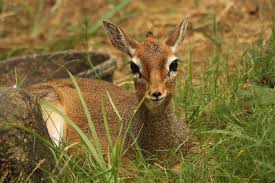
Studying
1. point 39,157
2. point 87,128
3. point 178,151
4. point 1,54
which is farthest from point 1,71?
point 39,157

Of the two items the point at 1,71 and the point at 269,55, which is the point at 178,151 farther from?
the point at 1,71

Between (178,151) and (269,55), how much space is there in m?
1.29

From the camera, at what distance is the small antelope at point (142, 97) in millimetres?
5281

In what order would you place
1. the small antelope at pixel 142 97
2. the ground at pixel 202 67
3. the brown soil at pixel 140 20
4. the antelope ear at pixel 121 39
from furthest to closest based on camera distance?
the brown soil at pixel 140 20 → the antelope ear at pixel 121 39 → the small antelope at pixel 142 97 → the ground at pixel 202 67

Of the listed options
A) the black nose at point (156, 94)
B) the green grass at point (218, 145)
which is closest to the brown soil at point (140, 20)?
the green grass at point (218, 145)

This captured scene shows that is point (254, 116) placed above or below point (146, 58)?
below

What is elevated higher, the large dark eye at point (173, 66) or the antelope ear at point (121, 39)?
the antelope ear at point (121, 39)

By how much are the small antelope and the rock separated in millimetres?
660

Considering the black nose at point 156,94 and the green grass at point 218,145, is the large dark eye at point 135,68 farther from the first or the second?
the green grass at point 218,145

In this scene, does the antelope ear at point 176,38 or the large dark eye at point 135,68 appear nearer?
the large dark eye at point 135,68

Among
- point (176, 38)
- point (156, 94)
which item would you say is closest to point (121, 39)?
point (176, 38)

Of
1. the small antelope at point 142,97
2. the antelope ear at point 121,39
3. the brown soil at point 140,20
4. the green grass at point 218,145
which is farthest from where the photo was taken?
the brown soil at point 140,20

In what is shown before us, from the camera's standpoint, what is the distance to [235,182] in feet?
15.8

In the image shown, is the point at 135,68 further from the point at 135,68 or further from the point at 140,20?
the point at 140,20
